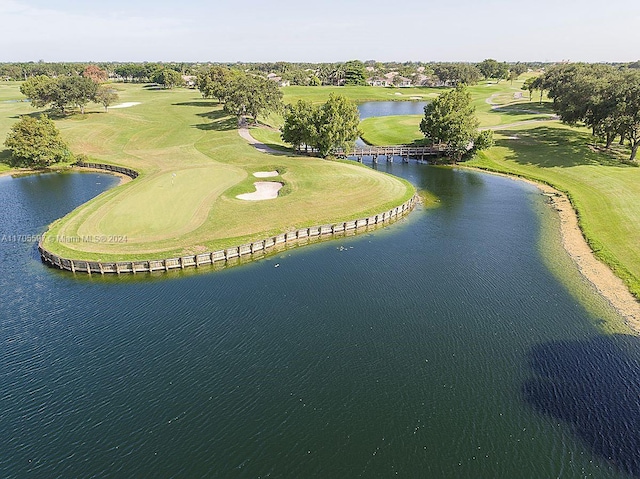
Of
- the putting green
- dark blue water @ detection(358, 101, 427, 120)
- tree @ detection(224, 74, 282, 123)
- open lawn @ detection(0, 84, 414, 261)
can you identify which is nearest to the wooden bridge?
open lawn @ detection(0, 84, 414, 261)

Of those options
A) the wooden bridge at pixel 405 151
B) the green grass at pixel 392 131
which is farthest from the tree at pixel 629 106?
the green grass at pixel 392 131

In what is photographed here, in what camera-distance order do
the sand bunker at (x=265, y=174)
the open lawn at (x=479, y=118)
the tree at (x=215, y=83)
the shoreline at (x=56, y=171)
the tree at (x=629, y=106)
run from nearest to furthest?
the tree at (x=629, y=106) → the sand bunker at (x=265, y=174) → the shoreline at (x=56, y=171) → the open lawn at (x=479, y=118) → the tree at (x=215, y=83)

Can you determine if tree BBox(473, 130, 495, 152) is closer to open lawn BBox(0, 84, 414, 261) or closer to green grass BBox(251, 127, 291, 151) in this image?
open lawn BBox(0, 84, 414, 261)

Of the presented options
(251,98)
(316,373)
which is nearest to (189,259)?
(316,373)

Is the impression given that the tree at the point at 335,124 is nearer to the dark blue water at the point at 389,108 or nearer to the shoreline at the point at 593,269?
the shoreline at the point at 593,269

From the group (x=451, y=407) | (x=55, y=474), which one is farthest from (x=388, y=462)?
(x=55, y=474)
